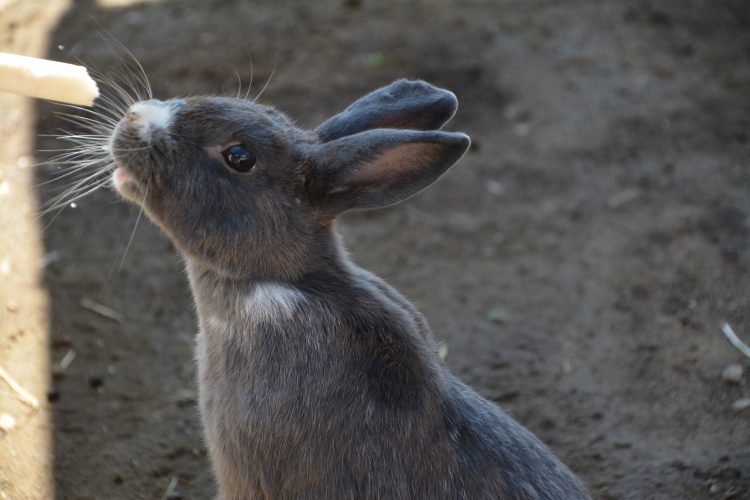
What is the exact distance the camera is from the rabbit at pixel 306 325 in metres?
3.37

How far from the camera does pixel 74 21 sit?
758 cm

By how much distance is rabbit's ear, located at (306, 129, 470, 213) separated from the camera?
3.28m

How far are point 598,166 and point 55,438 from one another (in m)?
4.11

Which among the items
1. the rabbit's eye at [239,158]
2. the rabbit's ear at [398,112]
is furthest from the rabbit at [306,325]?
the rabbit's ear at [398,112]

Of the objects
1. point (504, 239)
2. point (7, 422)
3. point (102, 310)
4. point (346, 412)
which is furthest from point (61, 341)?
point (504, 239)

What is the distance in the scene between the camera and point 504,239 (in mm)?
6102

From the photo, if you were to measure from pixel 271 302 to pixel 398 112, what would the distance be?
986 mm

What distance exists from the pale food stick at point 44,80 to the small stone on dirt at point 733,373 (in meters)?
3.60

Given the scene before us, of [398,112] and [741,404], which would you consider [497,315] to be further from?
[398,112]

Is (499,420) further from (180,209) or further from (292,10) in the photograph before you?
(292,10)

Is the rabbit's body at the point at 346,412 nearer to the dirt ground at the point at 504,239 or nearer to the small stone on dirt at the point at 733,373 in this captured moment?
the dirt ground at the point at 504,239

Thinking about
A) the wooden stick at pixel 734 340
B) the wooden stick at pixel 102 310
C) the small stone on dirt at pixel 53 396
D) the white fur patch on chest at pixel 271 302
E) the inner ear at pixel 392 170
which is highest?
the inner ear at pixel 392 170

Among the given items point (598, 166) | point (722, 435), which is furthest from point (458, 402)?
point (598, 166)

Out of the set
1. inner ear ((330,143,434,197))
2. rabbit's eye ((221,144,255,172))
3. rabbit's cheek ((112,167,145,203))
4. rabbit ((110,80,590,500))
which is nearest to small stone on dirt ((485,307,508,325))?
rabbit ((110,80,590,500))
